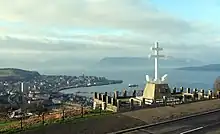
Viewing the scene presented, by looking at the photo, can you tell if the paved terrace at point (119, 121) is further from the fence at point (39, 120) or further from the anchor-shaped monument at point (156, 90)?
the anchor-shaped monument at point (156, 90)

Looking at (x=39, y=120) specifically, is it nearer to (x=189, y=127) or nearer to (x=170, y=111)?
(x=189, y=127)

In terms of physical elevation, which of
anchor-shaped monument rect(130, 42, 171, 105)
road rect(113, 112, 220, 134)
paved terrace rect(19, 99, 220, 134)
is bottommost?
road rect(113, 112, 220, 134)

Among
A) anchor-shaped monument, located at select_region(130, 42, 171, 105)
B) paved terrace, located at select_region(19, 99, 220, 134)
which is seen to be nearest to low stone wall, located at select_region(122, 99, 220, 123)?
paved terrace, located at select_region(19, 99, 220, 134)

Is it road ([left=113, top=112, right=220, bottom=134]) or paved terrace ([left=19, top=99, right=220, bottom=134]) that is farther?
road ([left=113, top=112, right=220, bottom=134])

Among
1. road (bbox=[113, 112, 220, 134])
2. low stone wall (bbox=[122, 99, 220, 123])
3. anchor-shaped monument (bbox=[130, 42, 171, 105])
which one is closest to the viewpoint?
road (bbox=[113, 112, 220, 134])

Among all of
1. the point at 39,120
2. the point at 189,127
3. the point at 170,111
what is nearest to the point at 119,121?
the point at 189,127

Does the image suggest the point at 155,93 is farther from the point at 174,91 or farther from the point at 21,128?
the point at 21,128

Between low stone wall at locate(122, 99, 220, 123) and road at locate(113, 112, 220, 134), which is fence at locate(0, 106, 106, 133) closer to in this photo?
low stone wall at locate(122, 99, 220, 123)

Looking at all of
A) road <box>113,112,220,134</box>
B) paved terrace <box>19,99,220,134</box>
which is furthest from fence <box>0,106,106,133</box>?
road <box>113,112,220,134</box>

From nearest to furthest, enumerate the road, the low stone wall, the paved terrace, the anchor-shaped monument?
1. the paved terrace
2. the road
3. the low stone wall
4. the anchor-shaped monument

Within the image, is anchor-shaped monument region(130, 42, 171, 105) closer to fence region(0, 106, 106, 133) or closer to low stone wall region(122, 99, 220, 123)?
low stone wall region(122, 99, 220, 123)

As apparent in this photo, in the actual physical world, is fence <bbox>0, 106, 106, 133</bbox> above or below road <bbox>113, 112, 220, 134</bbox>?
above
